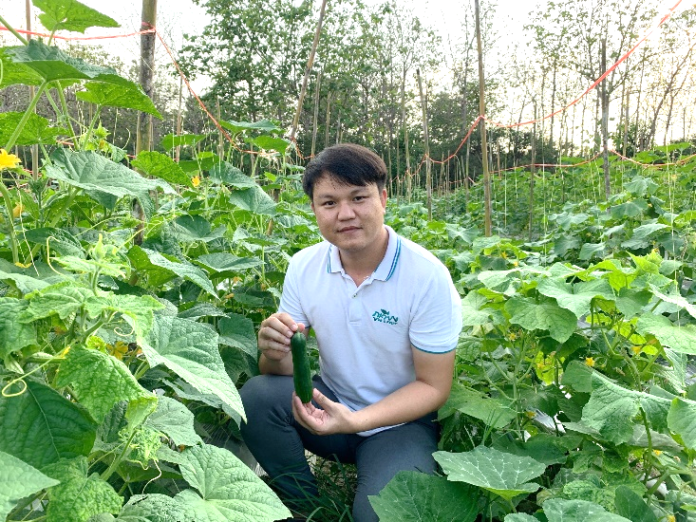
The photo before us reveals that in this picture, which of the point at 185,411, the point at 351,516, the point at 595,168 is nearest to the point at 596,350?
the point at 351,516

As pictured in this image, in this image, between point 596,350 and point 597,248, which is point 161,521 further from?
point 597,248

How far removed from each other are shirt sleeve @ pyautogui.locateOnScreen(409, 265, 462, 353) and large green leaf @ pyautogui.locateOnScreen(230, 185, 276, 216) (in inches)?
30.8

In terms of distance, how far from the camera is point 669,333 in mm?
1548

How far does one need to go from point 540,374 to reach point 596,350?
0.23 meters

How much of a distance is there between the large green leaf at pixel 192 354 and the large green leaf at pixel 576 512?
624 mm

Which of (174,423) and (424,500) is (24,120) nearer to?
(174,423)

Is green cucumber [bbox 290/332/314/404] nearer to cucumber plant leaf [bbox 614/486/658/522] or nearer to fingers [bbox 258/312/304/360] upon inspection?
fingers [bbox 258/312/304/360]

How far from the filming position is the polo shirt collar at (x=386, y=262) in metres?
1.80

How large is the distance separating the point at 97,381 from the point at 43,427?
0.16m

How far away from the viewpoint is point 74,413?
35.6 inches

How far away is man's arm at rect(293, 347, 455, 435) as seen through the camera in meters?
1.62

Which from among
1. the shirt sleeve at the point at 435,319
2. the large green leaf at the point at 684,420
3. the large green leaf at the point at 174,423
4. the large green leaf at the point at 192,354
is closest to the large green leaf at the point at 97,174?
the large green leaf at the point at 192,354

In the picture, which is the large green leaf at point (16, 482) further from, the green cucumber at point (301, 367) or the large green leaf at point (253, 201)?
the large green leaf at point (253, 201)

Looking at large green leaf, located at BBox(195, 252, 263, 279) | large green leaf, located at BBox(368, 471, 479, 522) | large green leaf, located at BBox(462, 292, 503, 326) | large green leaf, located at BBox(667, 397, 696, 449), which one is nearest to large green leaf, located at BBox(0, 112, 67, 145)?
large green leaf, located at BBox(195, 252, 263, 279)
